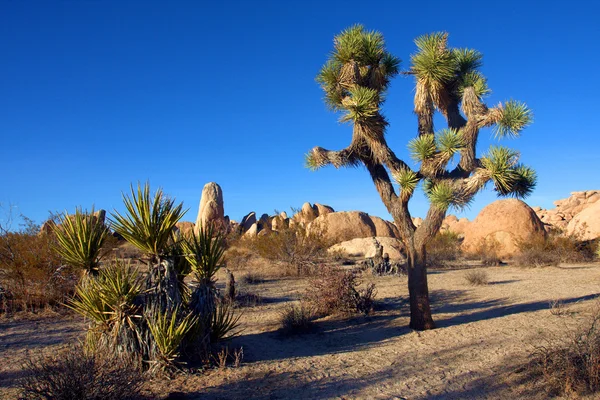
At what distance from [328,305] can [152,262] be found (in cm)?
440

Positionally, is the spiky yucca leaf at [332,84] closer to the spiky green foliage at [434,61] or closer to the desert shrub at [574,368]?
the spiky green foliage at [434,61]

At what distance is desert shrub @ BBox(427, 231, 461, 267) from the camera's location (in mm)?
19172

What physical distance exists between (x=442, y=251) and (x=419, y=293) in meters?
14.3

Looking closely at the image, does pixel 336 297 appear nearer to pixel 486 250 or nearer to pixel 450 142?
pixel 450 142

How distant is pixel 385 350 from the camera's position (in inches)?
275

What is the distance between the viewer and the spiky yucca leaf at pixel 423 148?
788 centimetres

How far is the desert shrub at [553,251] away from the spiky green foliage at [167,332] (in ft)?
52.7

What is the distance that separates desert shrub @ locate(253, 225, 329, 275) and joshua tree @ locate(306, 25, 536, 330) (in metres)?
8.22

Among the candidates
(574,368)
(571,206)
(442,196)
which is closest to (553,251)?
(442,196)

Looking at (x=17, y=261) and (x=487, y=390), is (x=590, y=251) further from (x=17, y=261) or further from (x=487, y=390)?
(x=17, y=261)

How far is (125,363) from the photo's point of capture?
5434mm

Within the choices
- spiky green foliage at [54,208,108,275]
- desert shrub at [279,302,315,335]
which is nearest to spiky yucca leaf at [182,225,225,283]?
spiky green foliage at [54,208,108,275]

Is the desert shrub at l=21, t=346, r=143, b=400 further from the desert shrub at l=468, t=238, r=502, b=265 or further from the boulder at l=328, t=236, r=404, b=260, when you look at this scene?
the desert shrub at l=468, t=238, r=502, b=265

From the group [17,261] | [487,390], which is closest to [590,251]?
[487,390]
